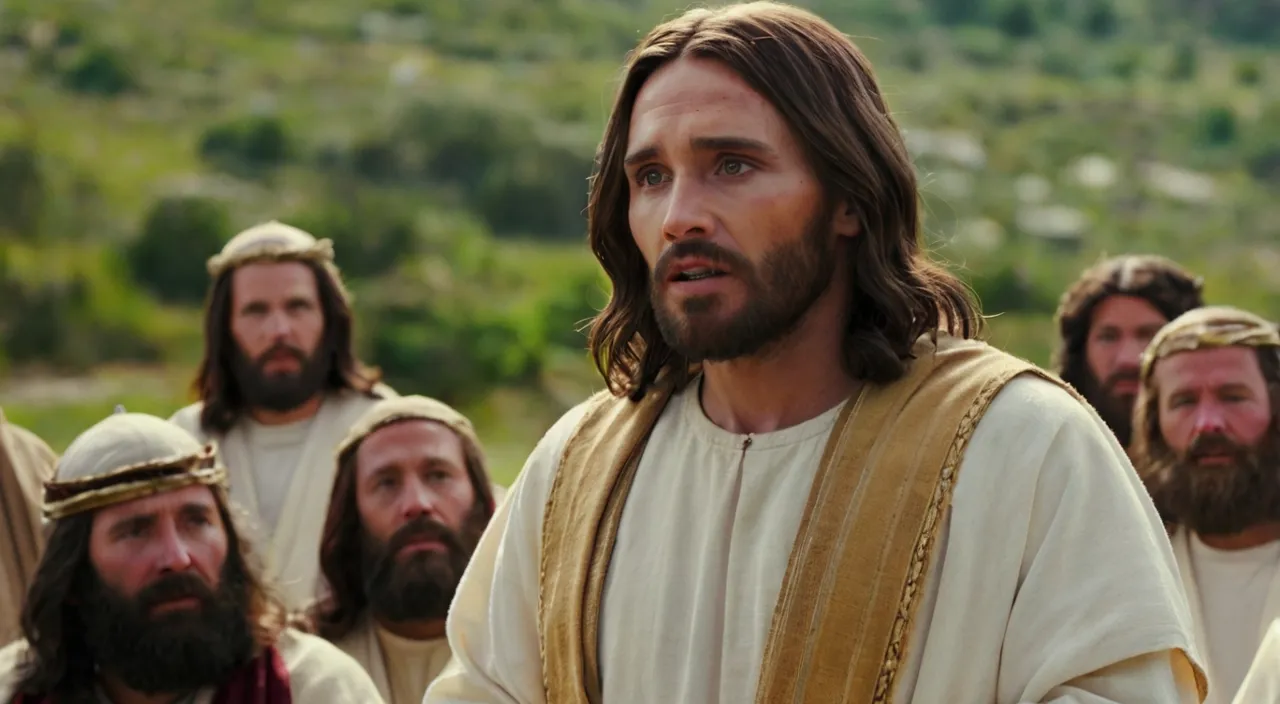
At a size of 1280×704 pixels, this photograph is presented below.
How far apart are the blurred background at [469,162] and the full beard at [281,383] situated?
14059 millimetres

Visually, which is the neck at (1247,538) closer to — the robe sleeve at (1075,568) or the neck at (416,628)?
the neck at (416,628)

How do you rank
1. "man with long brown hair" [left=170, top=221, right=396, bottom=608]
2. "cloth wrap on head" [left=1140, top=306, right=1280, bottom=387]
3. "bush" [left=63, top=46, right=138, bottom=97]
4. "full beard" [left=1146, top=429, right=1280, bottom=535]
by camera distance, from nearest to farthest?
"full beard" [left=1146, top=429, right=1280, bottom=535] < "cloth wrap on head" [left=1140, top=306, right=1280, bottom=387] < "man with long brown hair" [left=170, top=221, right=396, bottom=608] < "bush" [left=63, top=46, right=138, bottom=97]

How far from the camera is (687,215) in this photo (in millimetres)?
3094

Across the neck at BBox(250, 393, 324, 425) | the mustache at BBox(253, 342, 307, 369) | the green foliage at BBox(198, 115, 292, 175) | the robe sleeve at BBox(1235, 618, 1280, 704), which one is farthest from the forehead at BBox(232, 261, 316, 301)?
the green foliage at BBox(198, 115, 292, 175)

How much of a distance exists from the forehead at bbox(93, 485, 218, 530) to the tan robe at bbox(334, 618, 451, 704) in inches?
43.2

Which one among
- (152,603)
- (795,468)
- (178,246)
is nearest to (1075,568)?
(795,468)

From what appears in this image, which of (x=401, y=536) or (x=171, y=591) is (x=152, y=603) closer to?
(x=171, y=591)

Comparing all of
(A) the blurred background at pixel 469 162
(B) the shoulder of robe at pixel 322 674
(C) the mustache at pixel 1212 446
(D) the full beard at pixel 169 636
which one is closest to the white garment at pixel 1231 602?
(C) the mustache at pixel 1212 446

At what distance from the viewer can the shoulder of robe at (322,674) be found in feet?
16.3

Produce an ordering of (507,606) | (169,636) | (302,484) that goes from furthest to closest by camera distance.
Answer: (302,484) < (169,636) < (507,606)

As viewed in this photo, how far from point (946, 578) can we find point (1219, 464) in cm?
350

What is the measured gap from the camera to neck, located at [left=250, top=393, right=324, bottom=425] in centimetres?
777

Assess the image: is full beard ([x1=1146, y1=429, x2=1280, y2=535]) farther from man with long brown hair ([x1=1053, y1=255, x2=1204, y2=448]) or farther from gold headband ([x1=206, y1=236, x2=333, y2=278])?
gold headband ([x1=206, y1=236, x2=333, y2=278])

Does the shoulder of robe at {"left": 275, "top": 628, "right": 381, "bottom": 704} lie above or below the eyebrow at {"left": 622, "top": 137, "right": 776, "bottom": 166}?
below
